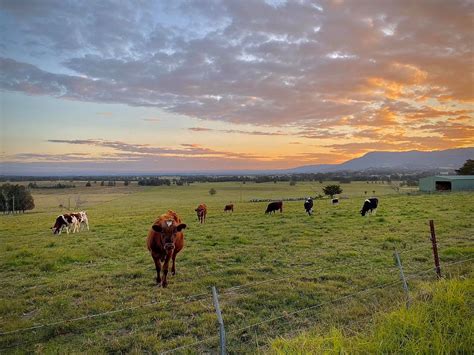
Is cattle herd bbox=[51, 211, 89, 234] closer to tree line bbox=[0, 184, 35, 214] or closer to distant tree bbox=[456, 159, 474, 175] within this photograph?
tree line bbox=[0, 184, 35, 214]

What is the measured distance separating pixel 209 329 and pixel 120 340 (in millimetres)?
1520

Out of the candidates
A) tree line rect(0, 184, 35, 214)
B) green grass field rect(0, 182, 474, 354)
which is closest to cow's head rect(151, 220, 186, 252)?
green grass field rect(0, 182, 474, 354)

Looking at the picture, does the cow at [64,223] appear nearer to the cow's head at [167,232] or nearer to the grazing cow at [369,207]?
the cow's head at [167,232]

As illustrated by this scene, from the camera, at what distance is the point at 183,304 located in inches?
273

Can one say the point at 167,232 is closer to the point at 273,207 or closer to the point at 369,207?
the point at 369,207

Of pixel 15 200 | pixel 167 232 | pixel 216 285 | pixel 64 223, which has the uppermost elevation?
pixel 167 232

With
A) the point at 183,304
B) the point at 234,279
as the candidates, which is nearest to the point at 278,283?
the point at 234,279

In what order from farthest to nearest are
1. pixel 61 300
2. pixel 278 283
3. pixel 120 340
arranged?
pixel 278 283 < pixel 61 300 < pixel 120 340

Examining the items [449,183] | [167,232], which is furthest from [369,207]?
[449,183]

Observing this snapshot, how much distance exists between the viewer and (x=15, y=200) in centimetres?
→ 5125

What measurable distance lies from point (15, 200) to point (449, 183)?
69.1 meters

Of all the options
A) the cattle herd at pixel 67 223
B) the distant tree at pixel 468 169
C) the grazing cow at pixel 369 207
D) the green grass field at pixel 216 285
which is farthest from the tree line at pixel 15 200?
the distant tree at pixel 468 169

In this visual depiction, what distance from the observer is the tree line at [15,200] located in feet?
167

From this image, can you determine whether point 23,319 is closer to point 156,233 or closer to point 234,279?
point 156,233
